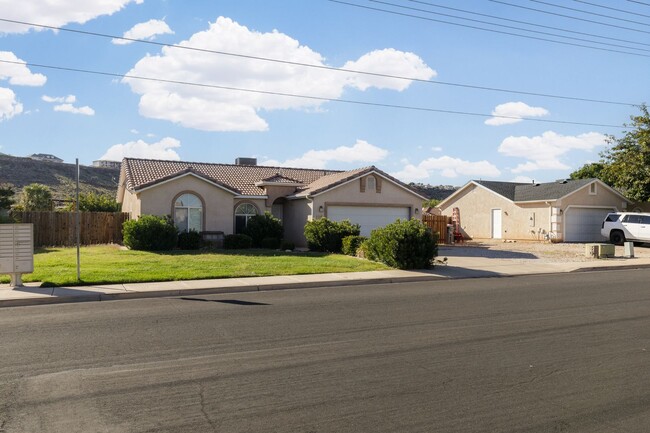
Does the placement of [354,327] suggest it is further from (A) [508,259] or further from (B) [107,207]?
(B) [107,207]

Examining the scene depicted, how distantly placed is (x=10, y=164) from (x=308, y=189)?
57477 mm

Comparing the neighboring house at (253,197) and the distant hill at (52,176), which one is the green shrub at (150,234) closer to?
the neighboring house at (253,197)

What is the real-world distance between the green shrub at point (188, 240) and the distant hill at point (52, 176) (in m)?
43.3

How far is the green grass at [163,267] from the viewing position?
15.3 m

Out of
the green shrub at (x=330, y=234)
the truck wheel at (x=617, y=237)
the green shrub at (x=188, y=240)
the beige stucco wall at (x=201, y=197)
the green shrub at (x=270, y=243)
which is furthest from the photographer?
the truck wheel at (x=617, y=237)

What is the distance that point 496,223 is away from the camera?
40094mm

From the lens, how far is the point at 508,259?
2405cm

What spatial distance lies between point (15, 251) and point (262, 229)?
15763 millimetres

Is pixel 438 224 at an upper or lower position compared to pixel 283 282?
upper

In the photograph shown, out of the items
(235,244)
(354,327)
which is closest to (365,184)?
(235,244)

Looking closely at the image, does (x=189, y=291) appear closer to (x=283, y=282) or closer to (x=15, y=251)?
(x=283, y=282)

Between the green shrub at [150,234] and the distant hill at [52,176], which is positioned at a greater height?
the distant hill at [52,176]

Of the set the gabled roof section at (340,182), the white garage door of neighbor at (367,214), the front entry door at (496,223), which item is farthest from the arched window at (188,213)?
the front entry door at (496,223)

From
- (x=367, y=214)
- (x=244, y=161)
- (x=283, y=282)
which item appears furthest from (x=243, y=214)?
(x=283, y=282)
